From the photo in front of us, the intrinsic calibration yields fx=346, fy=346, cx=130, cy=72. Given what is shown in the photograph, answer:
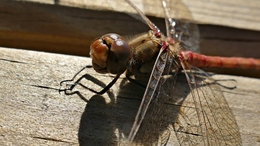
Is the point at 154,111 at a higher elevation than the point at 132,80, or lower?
lower

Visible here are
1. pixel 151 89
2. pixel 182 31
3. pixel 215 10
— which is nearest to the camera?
pixel 151 89

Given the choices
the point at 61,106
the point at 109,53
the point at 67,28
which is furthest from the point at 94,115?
the point at 67,28

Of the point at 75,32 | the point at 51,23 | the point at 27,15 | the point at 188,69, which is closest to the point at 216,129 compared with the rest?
the point at 188,69

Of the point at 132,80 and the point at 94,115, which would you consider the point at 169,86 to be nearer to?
the point at 132,80

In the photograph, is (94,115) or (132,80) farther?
(132,80)

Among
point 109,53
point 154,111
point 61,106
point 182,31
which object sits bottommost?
point 61,106

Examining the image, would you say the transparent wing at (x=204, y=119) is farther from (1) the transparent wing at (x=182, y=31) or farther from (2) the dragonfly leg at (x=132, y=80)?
(1) the transparent wing at (x=182, y=31)

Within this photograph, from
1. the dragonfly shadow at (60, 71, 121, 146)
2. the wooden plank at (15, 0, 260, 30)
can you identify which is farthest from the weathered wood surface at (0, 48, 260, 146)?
the wooden plank at (15, 0, 260, 30)

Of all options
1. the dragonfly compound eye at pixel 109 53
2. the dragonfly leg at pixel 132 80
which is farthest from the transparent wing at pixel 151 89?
the dragonfly compound eye at pixel 109 53
